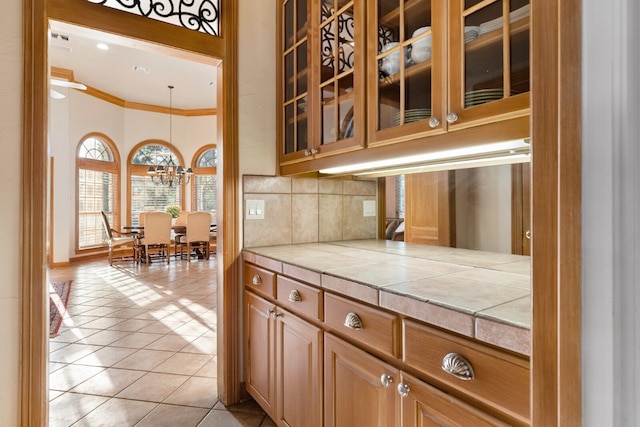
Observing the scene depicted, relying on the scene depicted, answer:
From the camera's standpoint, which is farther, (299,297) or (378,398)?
(299,297)

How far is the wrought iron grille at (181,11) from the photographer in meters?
1.59

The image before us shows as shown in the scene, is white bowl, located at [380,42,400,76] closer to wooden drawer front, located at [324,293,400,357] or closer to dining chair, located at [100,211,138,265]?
wooden drawer front, located at [324,293,400,357]

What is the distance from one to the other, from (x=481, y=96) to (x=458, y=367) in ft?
2.57

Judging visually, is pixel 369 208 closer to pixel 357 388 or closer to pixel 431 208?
pixel 431 208

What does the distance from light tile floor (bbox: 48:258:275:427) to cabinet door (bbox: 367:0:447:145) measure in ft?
5.24

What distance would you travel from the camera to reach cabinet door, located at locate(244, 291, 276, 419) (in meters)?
1.59

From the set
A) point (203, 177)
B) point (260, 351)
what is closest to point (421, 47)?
point (260, 351)

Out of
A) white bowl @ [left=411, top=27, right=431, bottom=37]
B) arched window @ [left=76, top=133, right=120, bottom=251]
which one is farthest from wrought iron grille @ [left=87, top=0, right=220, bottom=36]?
arched window @ [left=76, top=133, right=120, bottom=251]

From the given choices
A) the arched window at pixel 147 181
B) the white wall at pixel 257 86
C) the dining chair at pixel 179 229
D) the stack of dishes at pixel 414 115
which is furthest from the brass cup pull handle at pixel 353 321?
the arched window at pixel 147 181

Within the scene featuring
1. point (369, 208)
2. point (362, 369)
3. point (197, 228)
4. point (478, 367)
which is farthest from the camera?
point (197, 228)

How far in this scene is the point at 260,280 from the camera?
1.69 m

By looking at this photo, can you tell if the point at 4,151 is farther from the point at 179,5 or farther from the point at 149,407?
the point at 149,407

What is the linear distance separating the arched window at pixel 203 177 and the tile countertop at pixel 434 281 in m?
7.08

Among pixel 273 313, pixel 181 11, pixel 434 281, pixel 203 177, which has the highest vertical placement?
pixel 181 11
